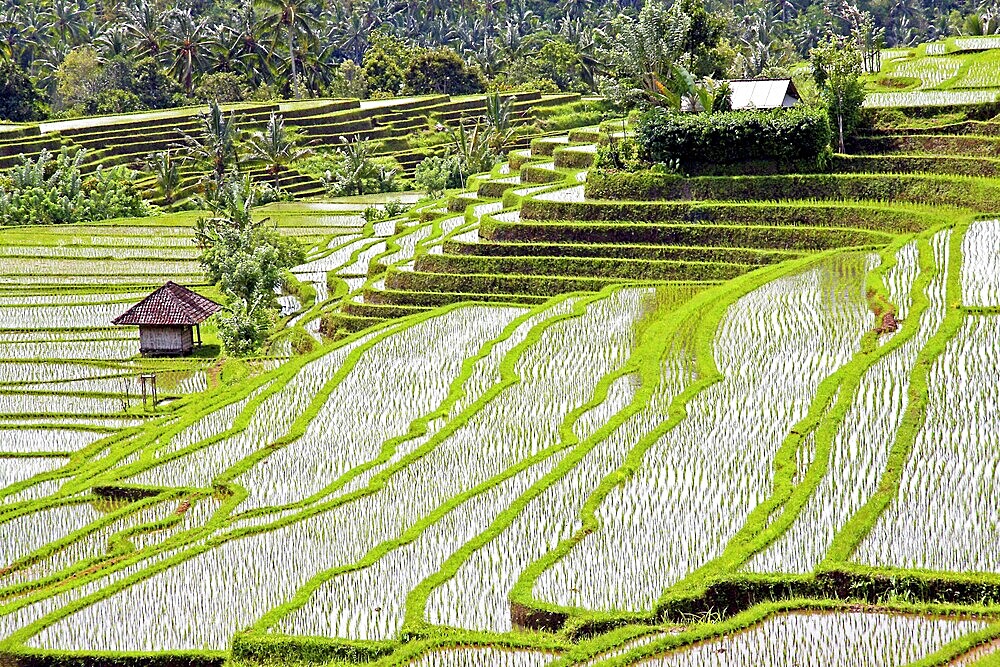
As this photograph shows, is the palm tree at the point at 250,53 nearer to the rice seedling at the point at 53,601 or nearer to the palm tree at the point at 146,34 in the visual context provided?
the palm tree at the point at 146,34

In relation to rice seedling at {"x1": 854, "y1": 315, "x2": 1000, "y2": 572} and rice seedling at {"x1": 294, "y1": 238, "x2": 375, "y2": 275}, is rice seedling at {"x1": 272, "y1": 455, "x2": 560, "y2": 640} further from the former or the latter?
rice seedling at {"x1": 294, "y1": 238, "x2": 375, "y2": 275}

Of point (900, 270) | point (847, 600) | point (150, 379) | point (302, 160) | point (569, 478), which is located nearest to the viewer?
point (847, 600)

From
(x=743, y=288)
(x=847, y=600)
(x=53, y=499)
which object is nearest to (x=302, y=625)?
(x=847, y=600)

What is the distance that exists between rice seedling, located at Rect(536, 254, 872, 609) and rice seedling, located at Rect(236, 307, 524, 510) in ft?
10.4

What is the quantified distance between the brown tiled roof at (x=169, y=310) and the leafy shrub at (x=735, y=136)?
7401 millimetres

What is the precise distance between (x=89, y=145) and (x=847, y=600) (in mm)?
36121

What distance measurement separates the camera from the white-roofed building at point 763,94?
2531 centimetres

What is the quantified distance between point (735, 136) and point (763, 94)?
9.66 feet

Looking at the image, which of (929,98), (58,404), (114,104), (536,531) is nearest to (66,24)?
(114,104)

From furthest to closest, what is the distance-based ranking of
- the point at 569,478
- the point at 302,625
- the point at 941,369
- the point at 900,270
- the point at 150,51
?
the point at 150,51
the point at 900,270
the point at 941,369
the point at 569,478
the point at 302,625

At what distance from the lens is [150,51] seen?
166ft

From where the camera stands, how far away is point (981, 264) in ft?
57.4

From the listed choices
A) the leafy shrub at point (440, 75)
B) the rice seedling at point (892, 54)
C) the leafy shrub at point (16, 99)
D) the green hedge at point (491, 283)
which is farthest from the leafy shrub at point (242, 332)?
the leafy shrub at point (440, 75)

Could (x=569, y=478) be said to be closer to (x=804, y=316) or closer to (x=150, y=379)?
(x=804, y=316)
